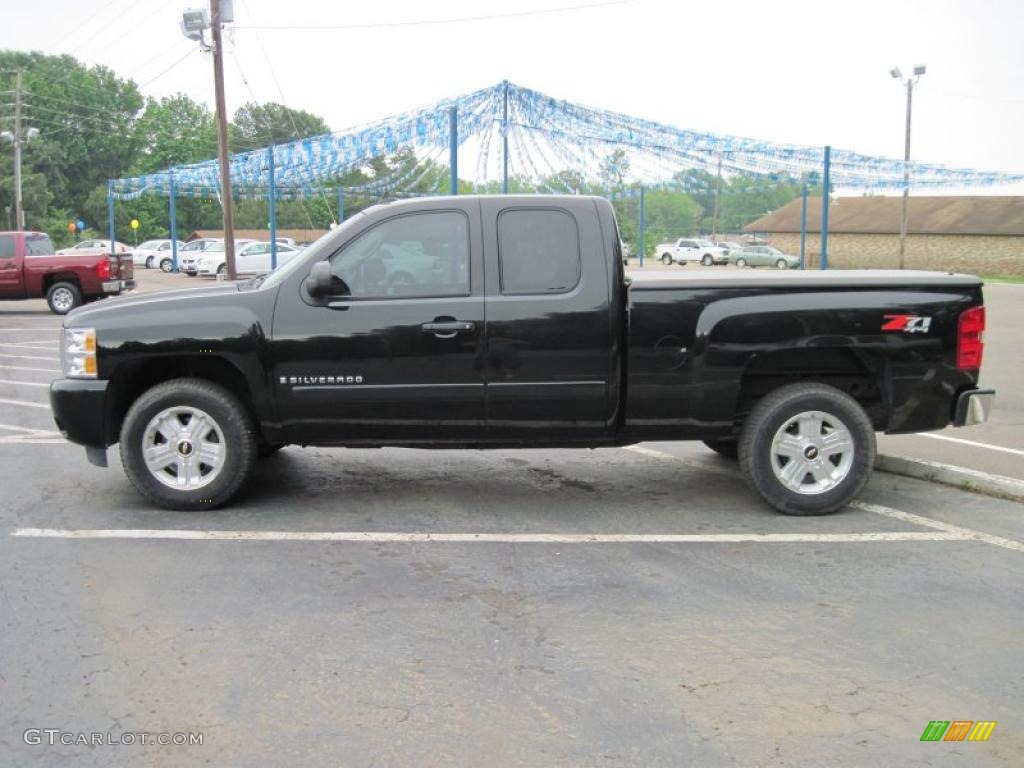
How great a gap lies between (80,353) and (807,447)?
A: 15.1 feet

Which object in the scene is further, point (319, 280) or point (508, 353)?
point (508, 353)

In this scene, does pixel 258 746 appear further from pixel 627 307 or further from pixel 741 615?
pixel 627 307

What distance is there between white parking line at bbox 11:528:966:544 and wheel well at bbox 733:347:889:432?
2.82 ft

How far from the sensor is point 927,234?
6012cm

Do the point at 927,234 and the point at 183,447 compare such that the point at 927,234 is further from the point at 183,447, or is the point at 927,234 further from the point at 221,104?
the point at 183,447

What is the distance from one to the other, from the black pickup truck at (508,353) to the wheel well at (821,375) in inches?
0.9

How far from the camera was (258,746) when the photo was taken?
3.38 metres

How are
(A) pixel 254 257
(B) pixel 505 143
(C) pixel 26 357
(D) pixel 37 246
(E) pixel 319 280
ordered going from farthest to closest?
(A) pixel 254 257 → (D) pixel 37 246 → (B) pixel 505 143 → (C) pixel 26 357 → (E) pixel 319 280

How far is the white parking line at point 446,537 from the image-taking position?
18.7 ft

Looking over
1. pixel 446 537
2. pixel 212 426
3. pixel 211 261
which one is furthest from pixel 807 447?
pixel 211 261

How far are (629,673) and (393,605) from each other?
126cm

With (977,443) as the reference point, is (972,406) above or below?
above

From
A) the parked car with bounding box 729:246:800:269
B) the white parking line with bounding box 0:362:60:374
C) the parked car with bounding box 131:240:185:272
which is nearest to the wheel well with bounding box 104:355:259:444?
the white parking line with bounding box 0:362:60:374

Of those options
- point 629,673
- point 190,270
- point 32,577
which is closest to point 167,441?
point 32,577
